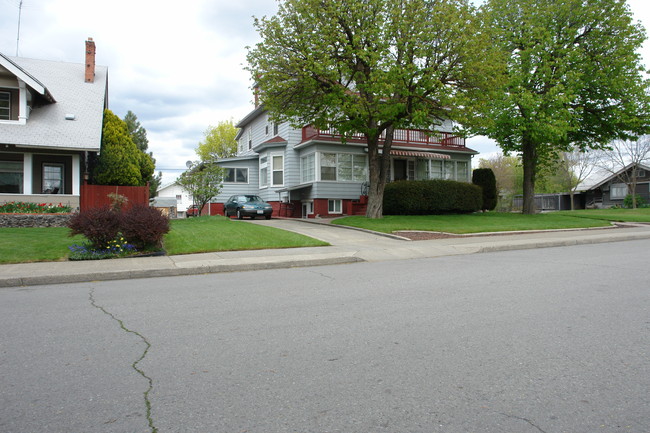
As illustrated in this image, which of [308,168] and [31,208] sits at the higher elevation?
[308,168]

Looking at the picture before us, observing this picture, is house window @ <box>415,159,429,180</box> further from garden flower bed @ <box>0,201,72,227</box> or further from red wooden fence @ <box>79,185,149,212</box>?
garden flower bed @ <box>0,201,72,227</box>

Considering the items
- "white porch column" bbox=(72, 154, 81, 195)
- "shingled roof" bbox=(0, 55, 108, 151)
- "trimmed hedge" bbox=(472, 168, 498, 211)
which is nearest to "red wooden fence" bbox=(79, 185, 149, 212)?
"white porch column" bbox=(72, 154, 81, 195)

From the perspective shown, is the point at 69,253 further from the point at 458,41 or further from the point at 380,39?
the point at 458,41

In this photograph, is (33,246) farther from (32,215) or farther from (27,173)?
(27,173)

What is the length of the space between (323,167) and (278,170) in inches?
158

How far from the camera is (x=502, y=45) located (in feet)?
80.7

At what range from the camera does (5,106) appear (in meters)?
20.7

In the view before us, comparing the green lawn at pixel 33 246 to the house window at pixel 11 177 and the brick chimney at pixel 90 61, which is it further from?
the brick chimney at pixel 90 61

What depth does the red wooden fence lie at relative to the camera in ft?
67.3

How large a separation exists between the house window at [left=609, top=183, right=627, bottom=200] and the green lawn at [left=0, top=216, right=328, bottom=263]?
47609mm

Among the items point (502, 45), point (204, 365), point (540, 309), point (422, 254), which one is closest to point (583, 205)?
point (502, 45)

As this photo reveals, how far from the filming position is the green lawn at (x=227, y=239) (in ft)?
41.9

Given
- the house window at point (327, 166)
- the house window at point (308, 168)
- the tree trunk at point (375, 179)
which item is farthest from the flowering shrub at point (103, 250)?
the house window at point (327, 166)

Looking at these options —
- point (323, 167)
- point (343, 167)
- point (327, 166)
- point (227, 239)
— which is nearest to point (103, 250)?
point (227, 239)
